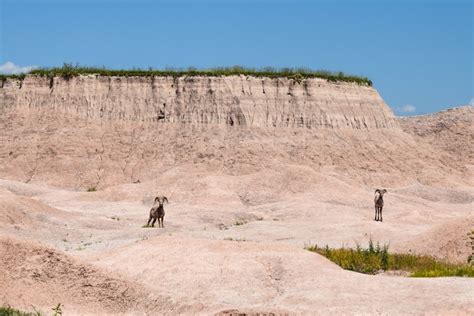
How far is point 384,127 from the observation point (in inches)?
Answer: 2667

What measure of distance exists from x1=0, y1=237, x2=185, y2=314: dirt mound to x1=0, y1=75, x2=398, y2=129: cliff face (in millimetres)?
44736

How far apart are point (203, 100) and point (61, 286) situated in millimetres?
46631

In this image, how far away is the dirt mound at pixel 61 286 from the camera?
17.8 metres

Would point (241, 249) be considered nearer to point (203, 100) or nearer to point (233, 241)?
point (233, 241)

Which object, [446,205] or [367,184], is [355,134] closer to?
[367,184]

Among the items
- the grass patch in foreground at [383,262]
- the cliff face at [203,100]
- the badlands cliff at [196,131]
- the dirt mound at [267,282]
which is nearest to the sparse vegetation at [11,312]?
the dirt mound at [267,282]

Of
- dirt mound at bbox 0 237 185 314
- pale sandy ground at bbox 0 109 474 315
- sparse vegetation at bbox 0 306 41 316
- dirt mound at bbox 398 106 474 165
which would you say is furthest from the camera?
dirt mound at bbox 398 106 474 165

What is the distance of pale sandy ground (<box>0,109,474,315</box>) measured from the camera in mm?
17719

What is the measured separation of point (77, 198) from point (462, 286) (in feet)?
116

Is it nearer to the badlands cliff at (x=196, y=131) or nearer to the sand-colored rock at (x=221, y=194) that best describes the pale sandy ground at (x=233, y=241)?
the sand-colored rock at (x=221, y=194)

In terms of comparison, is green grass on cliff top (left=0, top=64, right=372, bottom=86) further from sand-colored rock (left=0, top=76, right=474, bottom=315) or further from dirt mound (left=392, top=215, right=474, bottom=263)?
dirt mound (left=392, top=215, right=474, bottom=263)

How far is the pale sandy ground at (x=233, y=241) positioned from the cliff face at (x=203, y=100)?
4153 mm

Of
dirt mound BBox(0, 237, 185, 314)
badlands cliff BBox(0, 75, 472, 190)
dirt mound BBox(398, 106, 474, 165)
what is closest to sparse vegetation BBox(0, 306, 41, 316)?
dirt mound BBox(0, 237, 185, 314)

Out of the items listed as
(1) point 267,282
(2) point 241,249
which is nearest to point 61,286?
(1) point 267,282
